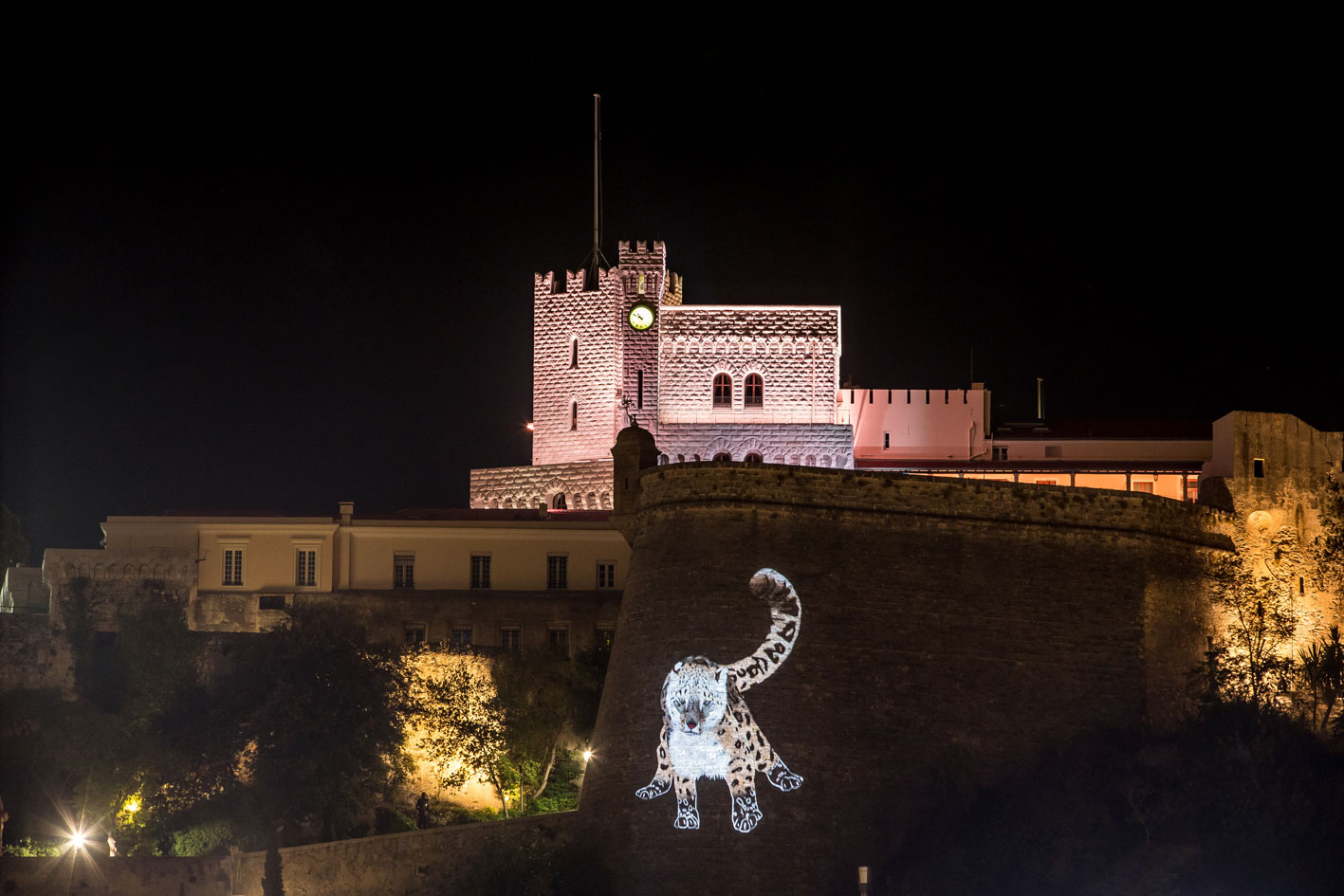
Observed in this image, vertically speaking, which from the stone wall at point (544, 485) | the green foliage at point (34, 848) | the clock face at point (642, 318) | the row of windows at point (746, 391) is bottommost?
the green foliage at point (34, 848)

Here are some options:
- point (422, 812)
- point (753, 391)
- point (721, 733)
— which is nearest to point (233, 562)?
point (422, 812)

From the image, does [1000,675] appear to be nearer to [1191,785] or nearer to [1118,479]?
[1191,785]

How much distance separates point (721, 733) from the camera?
135 feet

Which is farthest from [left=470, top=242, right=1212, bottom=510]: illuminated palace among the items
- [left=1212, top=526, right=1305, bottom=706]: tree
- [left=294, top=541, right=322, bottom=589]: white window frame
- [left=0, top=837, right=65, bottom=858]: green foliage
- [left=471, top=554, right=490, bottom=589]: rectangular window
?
[left=0, top=837, right=65, bottom=858]: green foliage

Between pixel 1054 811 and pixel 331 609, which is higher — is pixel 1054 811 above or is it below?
below

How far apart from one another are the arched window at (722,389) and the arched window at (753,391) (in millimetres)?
373

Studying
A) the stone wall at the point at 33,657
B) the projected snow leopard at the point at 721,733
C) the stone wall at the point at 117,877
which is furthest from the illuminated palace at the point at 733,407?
the projected snow leopard at the point at 721,733

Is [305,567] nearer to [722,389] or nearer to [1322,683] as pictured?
[722,389]

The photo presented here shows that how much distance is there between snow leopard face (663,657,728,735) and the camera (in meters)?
41.2

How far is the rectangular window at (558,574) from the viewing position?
52781 mm

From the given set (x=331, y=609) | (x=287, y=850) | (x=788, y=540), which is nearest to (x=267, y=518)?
(x=331, y=609)

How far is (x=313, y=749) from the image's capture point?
A: 47281 millimetres

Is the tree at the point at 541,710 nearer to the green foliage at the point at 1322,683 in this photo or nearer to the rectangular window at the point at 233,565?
the rectangular window at the point at 233,565

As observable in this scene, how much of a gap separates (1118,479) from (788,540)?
55.4 ft
